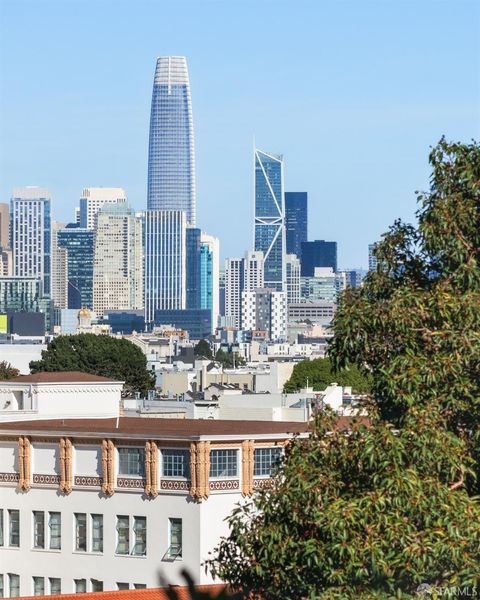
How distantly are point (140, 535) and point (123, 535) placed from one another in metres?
0.62

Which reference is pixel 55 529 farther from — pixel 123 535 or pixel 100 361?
pixel 100 361

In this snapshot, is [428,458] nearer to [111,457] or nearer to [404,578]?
[404,578]

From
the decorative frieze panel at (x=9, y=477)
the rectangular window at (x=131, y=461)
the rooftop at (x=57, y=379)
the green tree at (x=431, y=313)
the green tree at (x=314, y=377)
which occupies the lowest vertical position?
the green tree at (x=314, y=377)

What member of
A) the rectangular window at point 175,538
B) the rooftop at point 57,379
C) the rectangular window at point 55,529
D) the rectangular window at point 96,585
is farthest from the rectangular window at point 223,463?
the rooftop at point 57,379

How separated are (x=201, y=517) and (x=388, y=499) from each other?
63.1ft

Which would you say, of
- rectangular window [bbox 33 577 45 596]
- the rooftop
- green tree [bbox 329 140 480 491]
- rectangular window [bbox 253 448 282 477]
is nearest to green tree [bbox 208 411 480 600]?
green tree [bbox 329 140 480 491]

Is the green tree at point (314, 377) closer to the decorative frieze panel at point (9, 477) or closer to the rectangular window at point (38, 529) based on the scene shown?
the decorative frieze panel at point (9, 477)

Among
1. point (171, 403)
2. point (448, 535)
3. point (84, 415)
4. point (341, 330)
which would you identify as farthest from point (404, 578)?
point (171, 403)

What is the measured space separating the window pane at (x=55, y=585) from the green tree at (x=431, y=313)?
19.4 m

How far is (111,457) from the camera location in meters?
45.2

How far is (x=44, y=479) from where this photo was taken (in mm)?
46844

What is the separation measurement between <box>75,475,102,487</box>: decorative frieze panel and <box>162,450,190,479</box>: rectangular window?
208cm

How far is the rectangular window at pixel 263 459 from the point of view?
44750mm

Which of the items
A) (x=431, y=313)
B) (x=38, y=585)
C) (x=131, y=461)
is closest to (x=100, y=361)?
(x=38, y=585)
